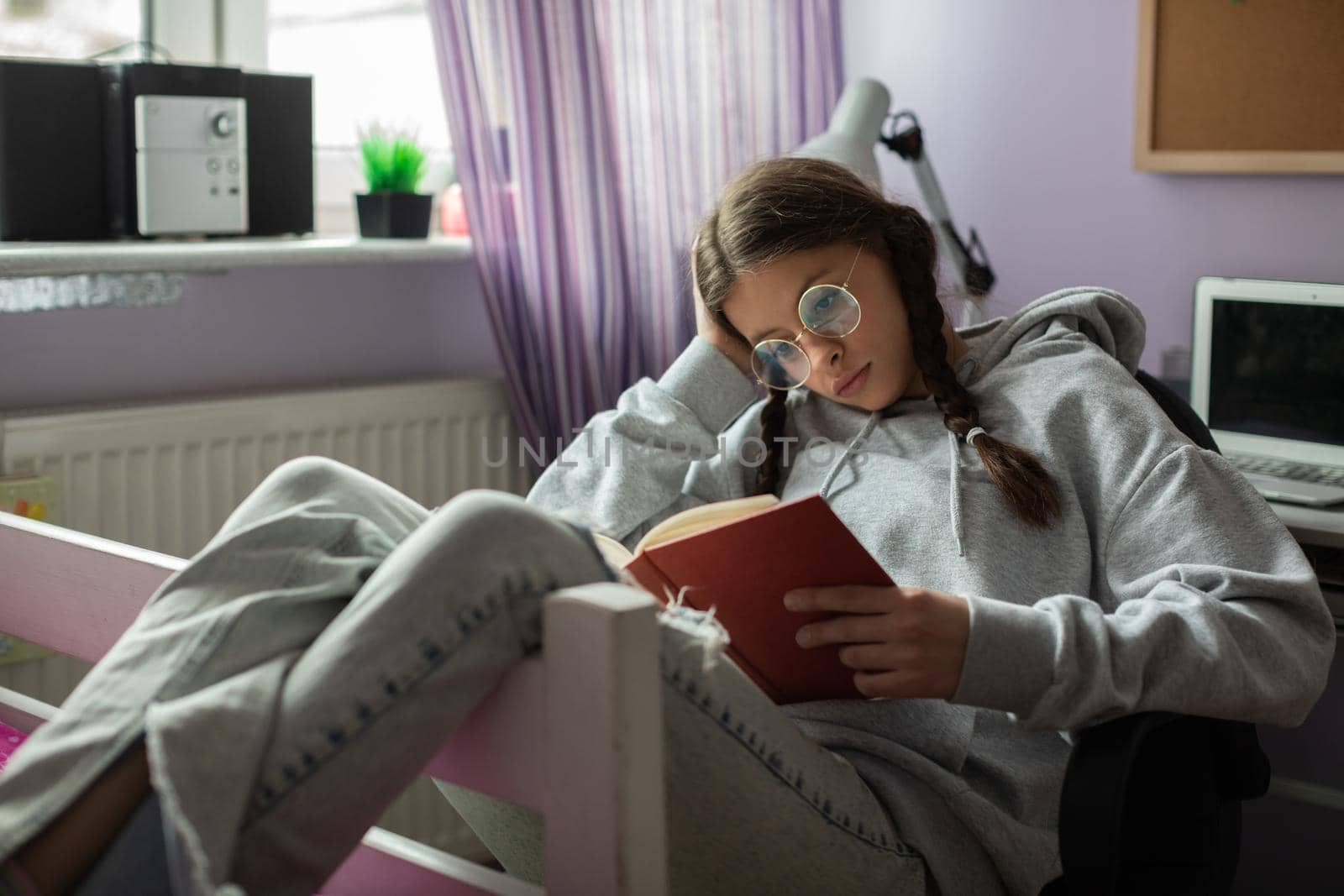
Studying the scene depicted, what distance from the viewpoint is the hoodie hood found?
4.50 ft

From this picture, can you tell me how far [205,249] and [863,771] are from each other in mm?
1143

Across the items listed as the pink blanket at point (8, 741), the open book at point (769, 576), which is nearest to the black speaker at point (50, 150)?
the pink blanket at point (8, 741)

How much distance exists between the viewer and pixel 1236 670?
1.05 meters

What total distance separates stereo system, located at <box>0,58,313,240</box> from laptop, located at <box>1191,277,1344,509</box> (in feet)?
4.18

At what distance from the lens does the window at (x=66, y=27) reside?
192 centimetres

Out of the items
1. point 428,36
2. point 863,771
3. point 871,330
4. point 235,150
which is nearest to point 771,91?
point 428,36

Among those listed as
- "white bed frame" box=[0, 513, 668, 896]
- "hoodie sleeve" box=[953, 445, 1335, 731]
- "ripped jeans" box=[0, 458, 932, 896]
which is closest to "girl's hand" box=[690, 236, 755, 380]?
"hoodie sleeve" box=[953, 445, 1335, 731]

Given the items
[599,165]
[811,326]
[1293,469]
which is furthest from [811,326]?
[599,165]

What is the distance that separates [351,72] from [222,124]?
47 cm

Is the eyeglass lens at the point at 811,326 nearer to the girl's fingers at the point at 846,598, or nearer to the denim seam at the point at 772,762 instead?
the girl's fingers at the point at 846,598

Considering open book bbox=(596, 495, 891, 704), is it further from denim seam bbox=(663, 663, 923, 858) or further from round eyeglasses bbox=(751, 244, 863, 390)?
round eyeglasses bbox=(751, 244, 863, 390)

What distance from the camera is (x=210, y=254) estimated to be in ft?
5.98

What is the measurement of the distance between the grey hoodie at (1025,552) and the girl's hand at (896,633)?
0.02 metres

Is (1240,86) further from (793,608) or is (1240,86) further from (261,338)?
(261,338)
